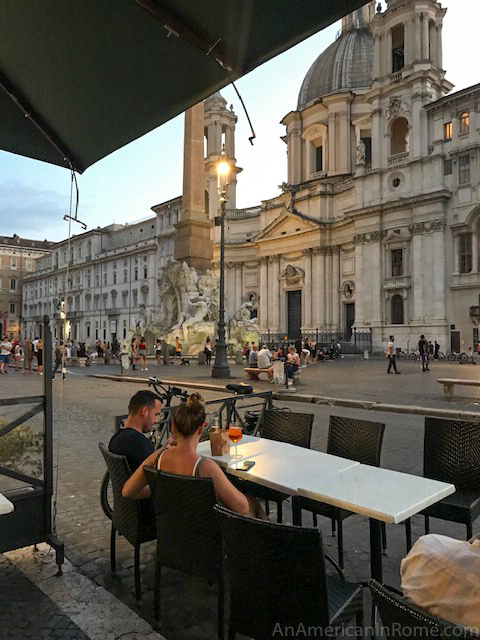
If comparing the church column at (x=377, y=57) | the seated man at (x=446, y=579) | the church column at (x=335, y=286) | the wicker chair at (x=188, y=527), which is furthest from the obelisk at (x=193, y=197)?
the seated man at (x=446, y=579)

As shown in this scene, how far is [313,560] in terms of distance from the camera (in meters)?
2.07

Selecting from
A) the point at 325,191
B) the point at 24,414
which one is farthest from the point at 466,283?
the point at 24,414

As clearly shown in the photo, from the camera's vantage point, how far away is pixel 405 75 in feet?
127

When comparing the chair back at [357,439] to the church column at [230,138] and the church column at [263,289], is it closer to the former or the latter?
the church column at [263,289]

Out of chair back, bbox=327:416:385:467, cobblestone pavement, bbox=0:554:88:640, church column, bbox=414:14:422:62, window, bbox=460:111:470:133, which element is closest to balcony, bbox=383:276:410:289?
window, bbox=460:111:470:133

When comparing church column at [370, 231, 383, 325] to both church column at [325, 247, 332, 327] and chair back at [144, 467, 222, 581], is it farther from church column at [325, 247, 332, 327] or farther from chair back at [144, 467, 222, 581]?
chair back at [144, 467, 222, 581]

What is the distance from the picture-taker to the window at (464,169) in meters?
34.8

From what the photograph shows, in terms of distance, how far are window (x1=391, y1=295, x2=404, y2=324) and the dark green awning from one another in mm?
37695

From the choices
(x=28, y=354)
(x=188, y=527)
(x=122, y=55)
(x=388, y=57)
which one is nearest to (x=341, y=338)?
(x=388, y=57)

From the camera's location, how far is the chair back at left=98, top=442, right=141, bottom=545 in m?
3.34

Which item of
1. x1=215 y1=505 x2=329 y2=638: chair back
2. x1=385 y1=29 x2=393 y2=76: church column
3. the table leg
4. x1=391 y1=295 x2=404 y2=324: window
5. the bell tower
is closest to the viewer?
x1=215 y1=505 x2=329 y2=638: chair back

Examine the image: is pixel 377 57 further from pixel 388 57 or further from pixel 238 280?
pixel 238 280

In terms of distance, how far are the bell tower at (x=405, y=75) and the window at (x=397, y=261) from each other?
723 cm

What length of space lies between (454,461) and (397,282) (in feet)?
119
